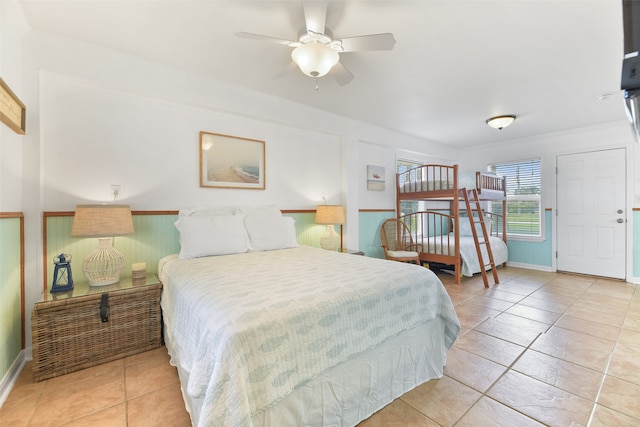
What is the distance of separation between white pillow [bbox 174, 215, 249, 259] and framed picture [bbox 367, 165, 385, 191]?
2480mm

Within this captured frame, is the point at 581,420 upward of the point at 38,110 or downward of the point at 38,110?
downward

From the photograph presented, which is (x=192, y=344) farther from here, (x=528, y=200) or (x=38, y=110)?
(x=528, y=200)

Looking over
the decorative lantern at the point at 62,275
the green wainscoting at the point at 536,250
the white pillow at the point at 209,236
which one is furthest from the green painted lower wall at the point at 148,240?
the green wainscoting at the point at 536,250

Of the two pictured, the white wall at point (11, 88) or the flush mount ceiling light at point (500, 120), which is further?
the flush mount ceiling light at point (500, 120)

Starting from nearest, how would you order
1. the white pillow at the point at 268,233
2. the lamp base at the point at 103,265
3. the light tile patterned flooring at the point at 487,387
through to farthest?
the light tile patterned flooring at the point at 487,387 → the lamp base at the point at 103,265 → the white pillow at the point at 268,233

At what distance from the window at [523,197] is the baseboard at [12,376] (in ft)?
21.4

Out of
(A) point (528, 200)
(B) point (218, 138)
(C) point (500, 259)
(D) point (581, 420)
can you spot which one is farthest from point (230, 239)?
(A) point (528, 200)

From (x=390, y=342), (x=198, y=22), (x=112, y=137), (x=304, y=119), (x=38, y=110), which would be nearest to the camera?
(x=390, y=342)

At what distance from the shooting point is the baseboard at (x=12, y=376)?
5.09 feet

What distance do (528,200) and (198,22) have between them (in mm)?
5686

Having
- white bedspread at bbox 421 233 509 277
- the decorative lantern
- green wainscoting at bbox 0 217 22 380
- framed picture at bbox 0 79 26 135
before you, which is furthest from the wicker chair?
framed picture at bbox 0 79 26 135

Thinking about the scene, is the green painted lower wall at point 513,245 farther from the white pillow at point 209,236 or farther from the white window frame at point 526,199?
the white pillow at point 209,236

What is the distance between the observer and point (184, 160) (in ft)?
8.80

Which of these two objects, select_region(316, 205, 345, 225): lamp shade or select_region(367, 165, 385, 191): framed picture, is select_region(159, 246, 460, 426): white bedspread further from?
select_region(367, 165, 385, 191): framed picture
